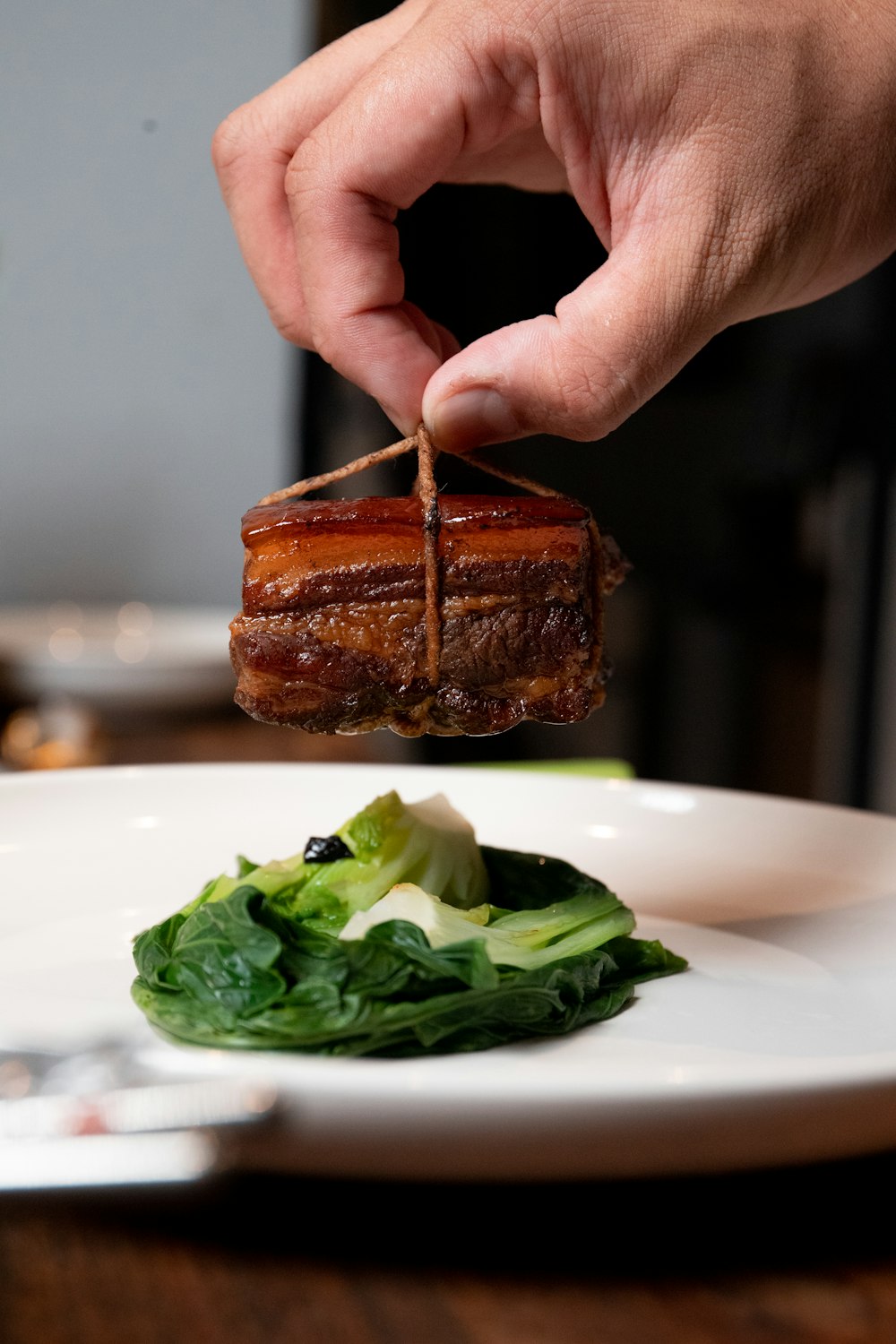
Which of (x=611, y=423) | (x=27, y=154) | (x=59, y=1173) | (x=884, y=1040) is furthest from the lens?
(x=27, y=154)

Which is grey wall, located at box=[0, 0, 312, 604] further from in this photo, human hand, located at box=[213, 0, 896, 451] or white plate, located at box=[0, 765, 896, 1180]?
human hand, located at box=[213, 0, 896, 451]

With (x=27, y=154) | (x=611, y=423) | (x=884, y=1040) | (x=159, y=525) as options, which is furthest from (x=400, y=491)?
(x=884, y=1040)

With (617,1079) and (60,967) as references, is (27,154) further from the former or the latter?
(617,1079)

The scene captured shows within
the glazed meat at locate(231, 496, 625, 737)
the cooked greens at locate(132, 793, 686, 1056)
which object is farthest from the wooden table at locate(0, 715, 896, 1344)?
the glazed meat at locate(231, 496, 625, 737)

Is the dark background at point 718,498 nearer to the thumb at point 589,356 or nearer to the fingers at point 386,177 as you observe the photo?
the fingers at point 386,177

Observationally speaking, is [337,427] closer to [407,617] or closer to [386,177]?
[386,177]

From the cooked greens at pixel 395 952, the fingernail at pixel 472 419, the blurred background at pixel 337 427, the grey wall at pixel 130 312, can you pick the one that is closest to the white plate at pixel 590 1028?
the cooked greens at pixel 395 952
